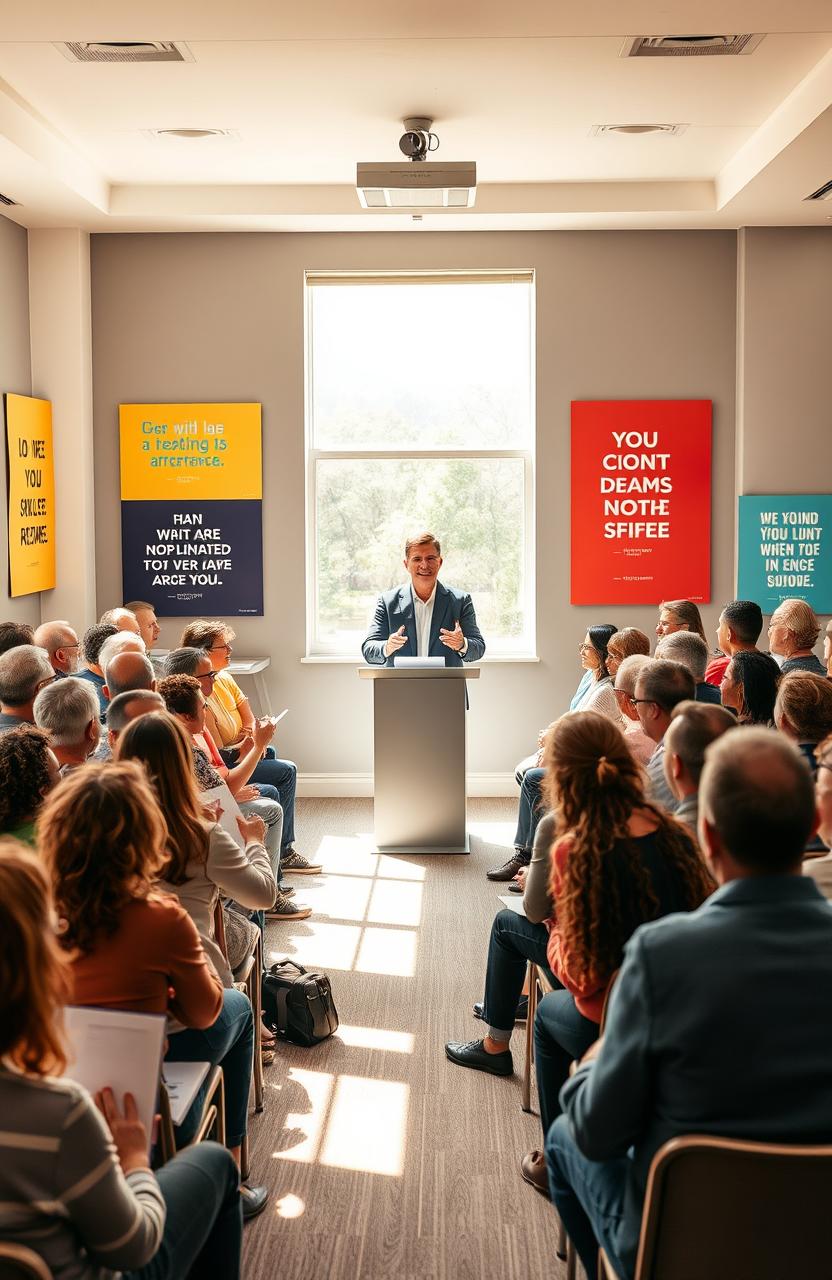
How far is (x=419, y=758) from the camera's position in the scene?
643 centimetres

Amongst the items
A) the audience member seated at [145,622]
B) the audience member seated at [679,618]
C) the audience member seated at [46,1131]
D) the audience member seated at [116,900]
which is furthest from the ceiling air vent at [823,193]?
the audience member seated at [46,1131]

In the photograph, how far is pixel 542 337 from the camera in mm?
7762

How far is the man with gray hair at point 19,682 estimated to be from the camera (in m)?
4.12

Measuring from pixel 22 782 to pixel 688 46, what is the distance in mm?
4205

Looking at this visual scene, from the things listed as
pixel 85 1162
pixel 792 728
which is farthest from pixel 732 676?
pixel 85 1162

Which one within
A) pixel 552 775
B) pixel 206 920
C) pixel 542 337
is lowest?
pixel 206 920

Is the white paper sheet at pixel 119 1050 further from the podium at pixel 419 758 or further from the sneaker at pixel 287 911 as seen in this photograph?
the podium at pixel 419 758

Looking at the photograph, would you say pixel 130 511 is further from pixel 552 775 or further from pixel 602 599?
pixel 552 775

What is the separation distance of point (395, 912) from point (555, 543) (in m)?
3.16

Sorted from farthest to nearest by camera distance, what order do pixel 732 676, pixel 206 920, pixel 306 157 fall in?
pixel 306 157 < pixel 732 676 < pixel 206 920

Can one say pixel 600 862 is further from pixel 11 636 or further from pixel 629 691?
pixel 11 636

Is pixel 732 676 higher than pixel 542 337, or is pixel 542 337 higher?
pixel 542 337

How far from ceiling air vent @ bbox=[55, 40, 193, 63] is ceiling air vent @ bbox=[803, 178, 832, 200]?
141 inches

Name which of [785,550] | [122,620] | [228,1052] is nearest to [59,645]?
[122,620]
